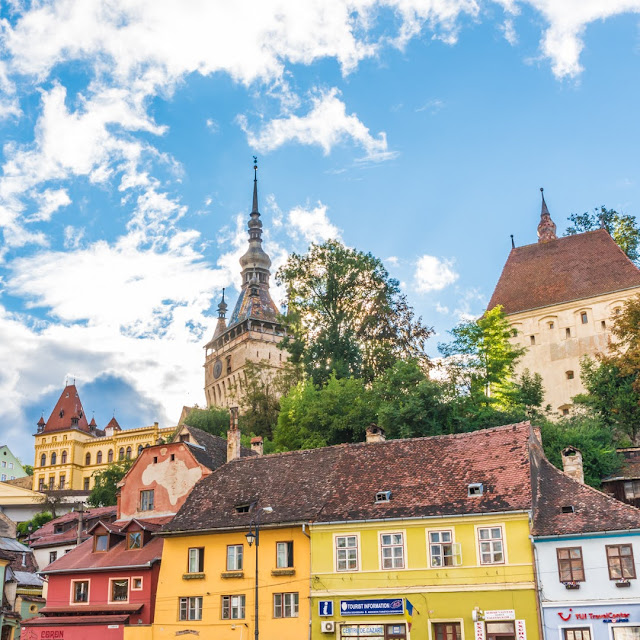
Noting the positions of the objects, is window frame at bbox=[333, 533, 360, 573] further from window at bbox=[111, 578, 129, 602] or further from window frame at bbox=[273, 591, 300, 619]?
window at bbox=[111, 578, 129, 602]

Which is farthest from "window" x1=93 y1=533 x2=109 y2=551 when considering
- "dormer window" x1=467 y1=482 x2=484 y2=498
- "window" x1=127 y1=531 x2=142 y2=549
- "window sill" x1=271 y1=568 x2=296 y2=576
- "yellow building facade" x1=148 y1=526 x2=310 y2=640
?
"dormer window" x1=467 y1=482 x2=484 y2=498

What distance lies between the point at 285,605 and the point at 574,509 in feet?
39.2

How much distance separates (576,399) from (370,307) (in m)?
16.4

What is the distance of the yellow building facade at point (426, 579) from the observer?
3138 centimetres

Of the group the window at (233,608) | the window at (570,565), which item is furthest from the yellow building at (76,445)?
the window at (570,565)

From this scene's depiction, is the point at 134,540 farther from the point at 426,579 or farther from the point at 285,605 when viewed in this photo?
the point at 426,579

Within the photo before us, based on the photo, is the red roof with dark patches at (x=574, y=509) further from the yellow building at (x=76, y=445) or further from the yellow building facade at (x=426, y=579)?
the yellow building at (x=76, y=445)

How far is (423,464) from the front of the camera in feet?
120

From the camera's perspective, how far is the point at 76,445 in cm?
12925

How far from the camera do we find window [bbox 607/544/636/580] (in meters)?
30.2

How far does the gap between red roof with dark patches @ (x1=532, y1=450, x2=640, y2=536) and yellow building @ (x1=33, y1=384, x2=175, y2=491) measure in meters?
91.8

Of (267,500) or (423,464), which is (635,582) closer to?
(423,464)

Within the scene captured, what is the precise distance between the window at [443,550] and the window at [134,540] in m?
14.9

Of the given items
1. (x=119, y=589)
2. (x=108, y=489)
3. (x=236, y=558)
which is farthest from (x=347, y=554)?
(x=108, y=489)
